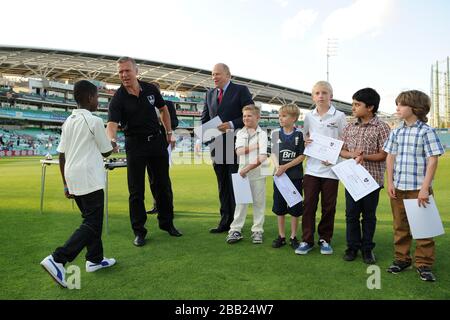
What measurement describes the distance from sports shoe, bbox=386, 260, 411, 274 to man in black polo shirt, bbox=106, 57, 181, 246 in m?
2.38

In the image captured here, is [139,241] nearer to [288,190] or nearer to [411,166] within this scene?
[288,190]

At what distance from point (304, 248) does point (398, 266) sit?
862 mm

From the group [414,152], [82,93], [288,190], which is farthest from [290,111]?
[82,93]

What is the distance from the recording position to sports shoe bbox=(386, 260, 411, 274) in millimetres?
2959

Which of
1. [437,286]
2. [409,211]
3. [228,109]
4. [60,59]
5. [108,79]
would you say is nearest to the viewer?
[437,286]

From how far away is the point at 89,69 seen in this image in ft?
159

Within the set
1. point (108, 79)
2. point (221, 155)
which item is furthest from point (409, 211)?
point (108, 79)

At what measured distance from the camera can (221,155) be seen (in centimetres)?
447

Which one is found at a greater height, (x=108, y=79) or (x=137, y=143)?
(x=108, y=79)

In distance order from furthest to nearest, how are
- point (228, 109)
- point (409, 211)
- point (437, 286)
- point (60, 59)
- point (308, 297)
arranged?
1. point (60, 59)
2. point (228, 109)
3. point (409, 211)
4. point (437, 286)
5. point (308, 297)

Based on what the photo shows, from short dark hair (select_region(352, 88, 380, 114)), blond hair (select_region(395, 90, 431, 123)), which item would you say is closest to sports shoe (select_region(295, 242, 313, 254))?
short dark hair (select_region(352, 88, 380, 114))

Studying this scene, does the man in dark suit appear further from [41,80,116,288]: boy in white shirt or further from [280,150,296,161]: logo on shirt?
[41,80,116,288]: boy in white shirt
